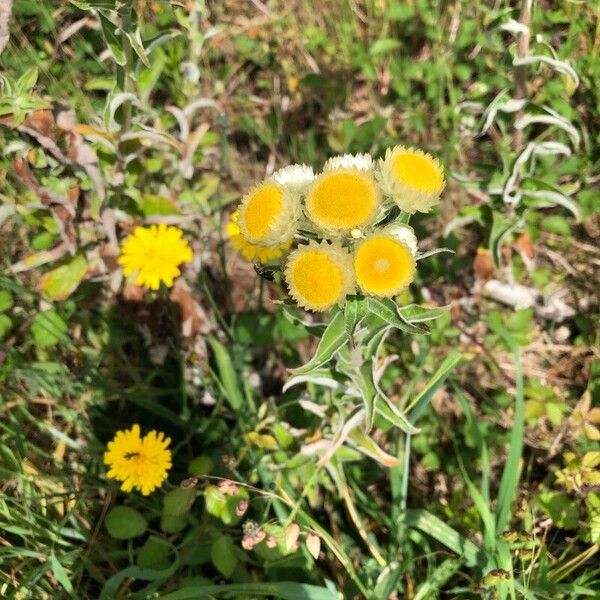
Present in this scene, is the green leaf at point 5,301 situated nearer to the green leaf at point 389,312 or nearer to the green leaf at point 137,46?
the green leaf at point 137,46

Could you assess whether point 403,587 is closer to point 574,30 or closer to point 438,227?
point 438,227

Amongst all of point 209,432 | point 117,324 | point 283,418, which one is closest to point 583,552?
point 283,418

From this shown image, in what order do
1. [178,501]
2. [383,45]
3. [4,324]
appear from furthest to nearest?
[383,45]
[4,324]
[178,501]

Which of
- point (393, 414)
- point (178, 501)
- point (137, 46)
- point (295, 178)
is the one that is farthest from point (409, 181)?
point (178, 501)

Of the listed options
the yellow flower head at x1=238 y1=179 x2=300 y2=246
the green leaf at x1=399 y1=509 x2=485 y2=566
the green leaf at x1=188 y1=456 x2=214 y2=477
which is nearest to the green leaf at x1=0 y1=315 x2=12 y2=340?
the green leaf at x1=188 y1=456 x2=214 y2=477

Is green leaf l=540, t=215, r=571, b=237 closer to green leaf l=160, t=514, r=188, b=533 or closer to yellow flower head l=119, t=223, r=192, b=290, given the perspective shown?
yellow flower head l=119, t=223, r=192, b=290

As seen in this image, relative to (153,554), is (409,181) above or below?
above

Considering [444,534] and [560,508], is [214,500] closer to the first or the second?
[444,534]
